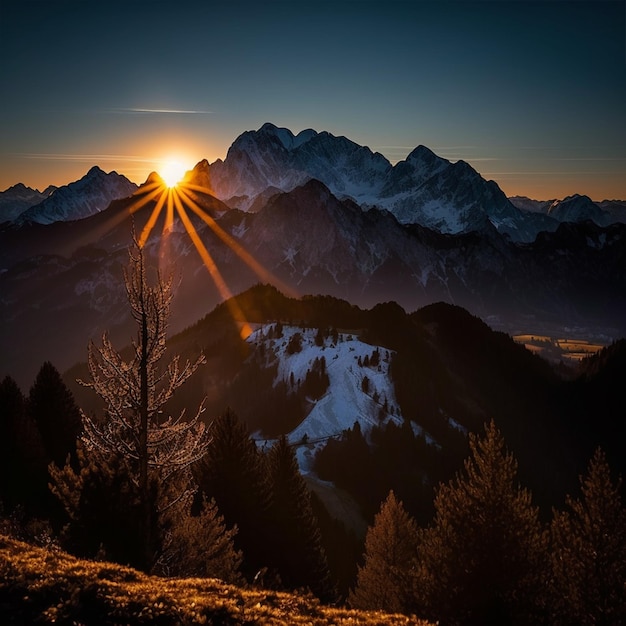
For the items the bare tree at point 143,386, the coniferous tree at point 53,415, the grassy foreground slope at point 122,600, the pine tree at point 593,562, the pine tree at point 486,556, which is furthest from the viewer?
the coniferous tree at point 53,415

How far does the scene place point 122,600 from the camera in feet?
43.9

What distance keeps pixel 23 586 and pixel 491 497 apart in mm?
20163

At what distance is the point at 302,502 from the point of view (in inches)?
1581

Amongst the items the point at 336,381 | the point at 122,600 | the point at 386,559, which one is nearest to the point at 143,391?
the point at 122,600

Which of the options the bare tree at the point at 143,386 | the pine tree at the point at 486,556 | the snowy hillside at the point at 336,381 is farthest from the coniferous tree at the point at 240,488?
the snowy hillside at the point at 336,381

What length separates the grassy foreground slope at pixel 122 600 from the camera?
1258 centimetres

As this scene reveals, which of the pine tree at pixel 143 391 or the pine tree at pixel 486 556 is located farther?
the pine tree at pixel 486 556

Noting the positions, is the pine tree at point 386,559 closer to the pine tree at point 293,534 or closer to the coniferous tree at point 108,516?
the pine tree at point 293,534

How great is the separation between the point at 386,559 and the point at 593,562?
17888 millimetres

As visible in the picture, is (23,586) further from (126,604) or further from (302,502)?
(302,502)

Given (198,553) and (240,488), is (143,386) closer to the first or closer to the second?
(198,553)

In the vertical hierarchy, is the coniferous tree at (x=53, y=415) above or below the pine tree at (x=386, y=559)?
above

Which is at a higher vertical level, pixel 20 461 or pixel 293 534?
pixel 20 461

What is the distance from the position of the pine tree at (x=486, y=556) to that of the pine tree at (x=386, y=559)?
9.98 metres
